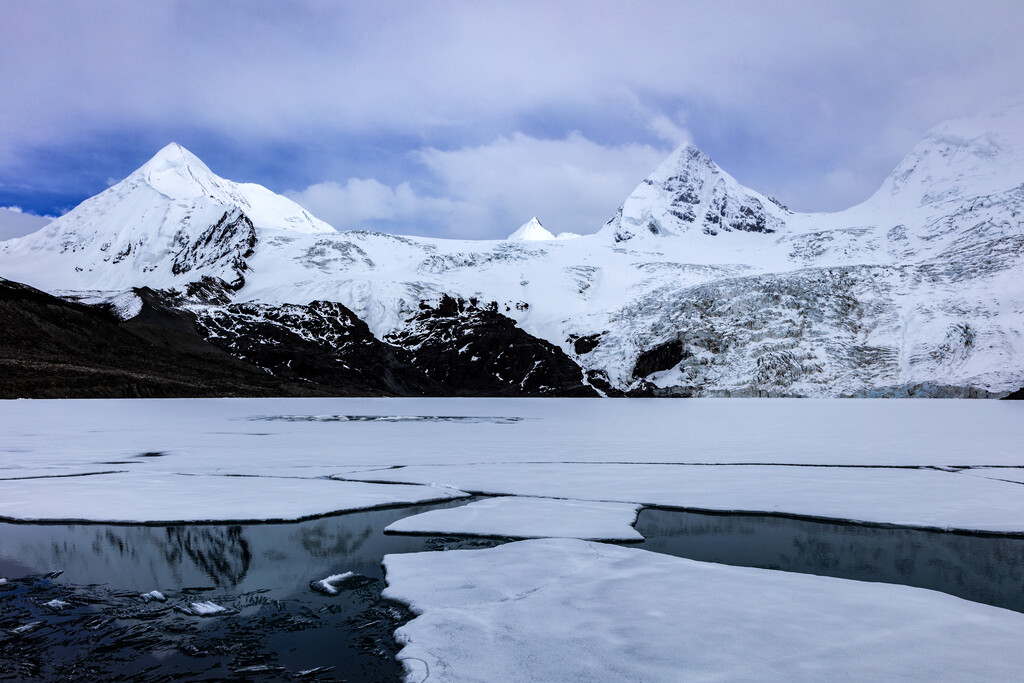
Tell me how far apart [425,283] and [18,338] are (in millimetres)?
64303

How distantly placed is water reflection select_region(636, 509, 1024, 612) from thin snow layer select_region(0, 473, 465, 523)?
4.75 metres

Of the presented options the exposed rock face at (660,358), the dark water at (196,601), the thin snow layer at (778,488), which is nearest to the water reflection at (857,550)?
the thin snow layer at (778,488)

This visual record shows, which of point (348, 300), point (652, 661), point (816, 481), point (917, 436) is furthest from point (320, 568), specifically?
point (348, 300)

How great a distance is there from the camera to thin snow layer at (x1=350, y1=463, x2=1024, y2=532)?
33.2 ft

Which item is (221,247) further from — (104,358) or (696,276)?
(696,276)

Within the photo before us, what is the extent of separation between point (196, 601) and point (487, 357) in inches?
3667

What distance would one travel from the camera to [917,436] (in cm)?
2438

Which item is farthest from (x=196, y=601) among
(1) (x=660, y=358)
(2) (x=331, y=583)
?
(1) (x=660, y=358)

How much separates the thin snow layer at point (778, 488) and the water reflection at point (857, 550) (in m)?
0.58

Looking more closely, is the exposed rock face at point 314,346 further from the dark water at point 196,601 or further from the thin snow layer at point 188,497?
the dark water at point 196,601

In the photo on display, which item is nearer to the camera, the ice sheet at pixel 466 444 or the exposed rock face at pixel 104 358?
the ice sheet at pixel 466 444

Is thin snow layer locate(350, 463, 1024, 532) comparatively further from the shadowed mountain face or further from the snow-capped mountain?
the snow-capped mountain

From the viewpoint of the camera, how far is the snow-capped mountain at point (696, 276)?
8362cm

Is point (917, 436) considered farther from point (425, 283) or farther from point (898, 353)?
point (425, 283)
